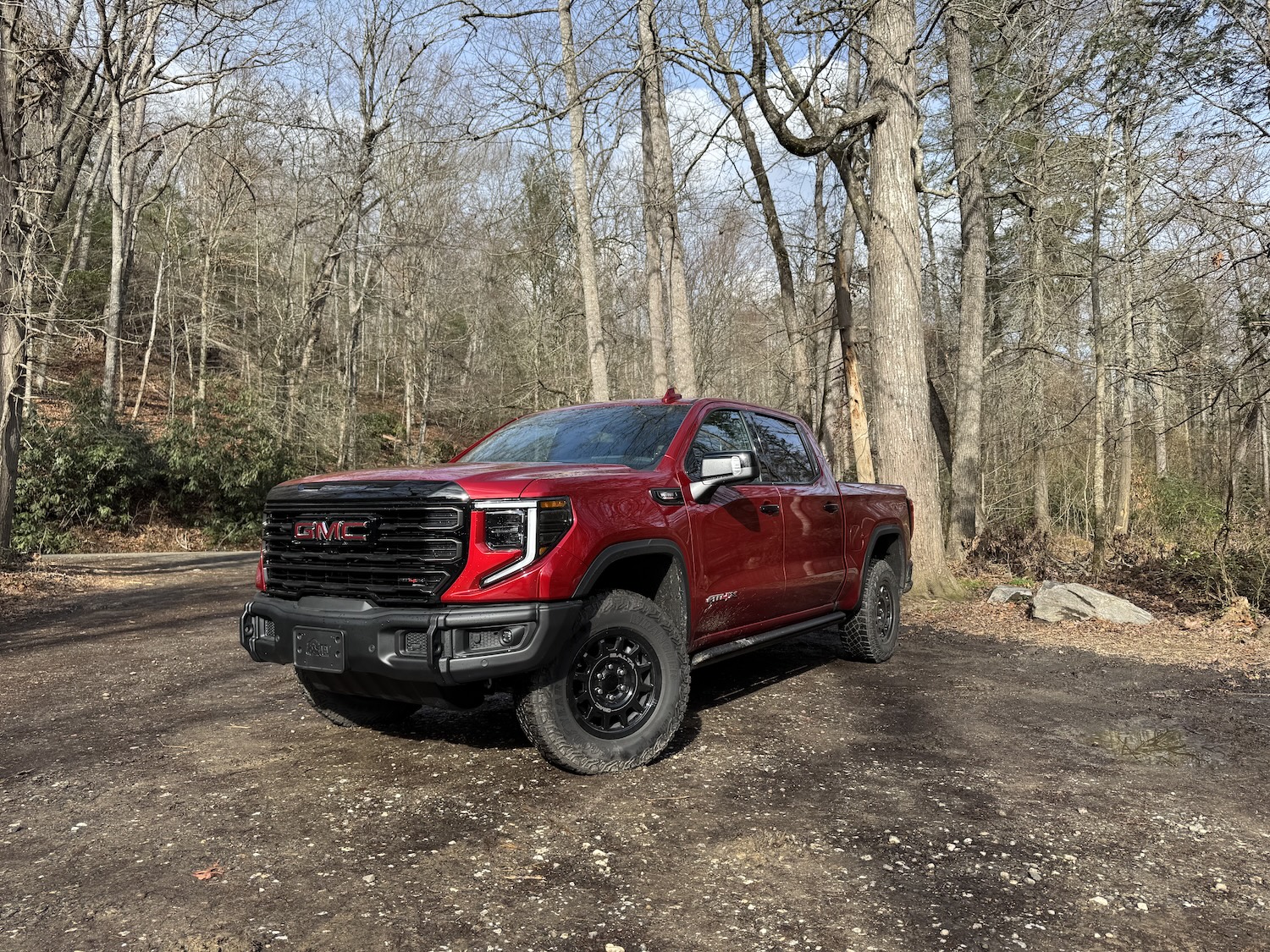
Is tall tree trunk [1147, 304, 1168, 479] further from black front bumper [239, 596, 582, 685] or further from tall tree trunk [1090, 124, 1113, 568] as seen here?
black front bumper [239, 596, 582, 685]

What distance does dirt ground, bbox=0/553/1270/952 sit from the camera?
9.50 feet

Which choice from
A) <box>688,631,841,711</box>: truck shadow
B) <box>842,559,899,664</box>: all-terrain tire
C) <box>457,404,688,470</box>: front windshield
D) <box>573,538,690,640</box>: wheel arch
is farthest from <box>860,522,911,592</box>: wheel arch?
<box>573,538,690,640</box>: wheel arch

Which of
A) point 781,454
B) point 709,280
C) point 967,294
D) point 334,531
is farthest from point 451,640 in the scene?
point 709,280

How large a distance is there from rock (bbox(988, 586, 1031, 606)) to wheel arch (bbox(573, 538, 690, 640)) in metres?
6.50

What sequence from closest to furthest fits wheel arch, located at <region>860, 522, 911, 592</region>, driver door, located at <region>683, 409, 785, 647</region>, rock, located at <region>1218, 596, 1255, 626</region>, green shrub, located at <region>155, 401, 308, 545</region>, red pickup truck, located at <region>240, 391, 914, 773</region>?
red pickup truck, located at <region>240, 391, 914, 773</region>, driver door, located at <region>683, 409, 785, 647</region>, wheel arch, located at <region>860, 522, 911, 592</region>, rock, located at <region>1218, 596, 1255, 626</region>, green shrub, located at <region>155, 401, 308, 545</region>

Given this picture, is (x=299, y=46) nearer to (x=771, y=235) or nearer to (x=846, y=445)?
(x=771, y=235)

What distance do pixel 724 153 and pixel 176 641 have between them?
32.0 feet

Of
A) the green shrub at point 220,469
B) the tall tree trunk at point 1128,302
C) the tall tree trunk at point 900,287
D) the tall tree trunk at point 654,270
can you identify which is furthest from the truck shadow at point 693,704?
the green shrub at point 220,469

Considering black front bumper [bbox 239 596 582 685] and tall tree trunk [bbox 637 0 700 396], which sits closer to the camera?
black front bumper [bbox 239 596 582 685]

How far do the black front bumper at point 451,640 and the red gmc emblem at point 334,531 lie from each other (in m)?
0.36

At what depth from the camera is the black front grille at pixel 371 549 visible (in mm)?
3971

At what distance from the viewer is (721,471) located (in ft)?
15.6

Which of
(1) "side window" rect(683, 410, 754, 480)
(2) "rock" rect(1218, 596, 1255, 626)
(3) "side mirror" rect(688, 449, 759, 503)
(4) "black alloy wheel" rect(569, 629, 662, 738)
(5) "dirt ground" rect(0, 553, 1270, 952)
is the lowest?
(2) "rock" rect(1218, 596, 1255, 626)

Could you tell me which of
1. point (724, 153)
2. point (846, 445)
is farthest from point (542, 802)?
point (846, 445)
